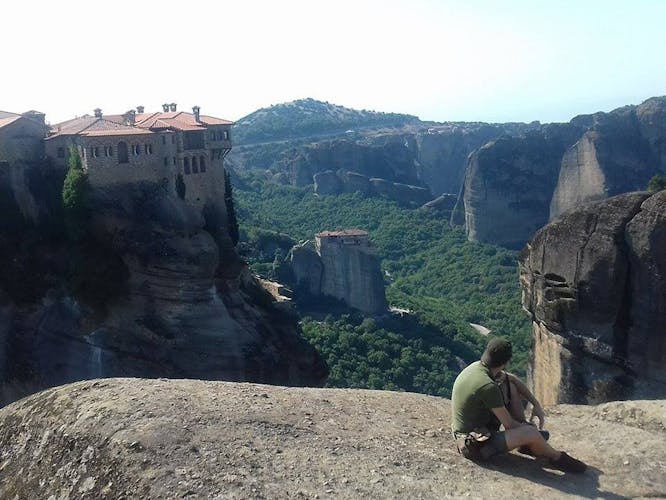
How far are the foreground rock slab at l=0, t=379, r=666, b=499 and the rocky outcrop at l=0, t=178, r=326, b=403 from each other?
2309 centimetres

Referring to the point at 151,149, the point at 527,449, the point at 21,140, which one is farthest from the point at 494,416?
the point at 21,140

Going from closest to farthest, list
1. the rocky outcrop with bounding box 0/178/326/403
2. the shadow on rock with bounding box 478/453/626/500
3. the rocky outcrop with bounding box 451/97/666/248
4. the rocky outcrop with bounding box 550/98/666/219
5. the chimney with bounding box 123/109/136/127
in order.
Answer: the shadow on rock with bounding box 478/453/626/500 → the rocky outcrop with bounding box 0/178/326/403 → the chimney with bounding box 123/109/136/127 → the rocky outcrop with bounding box 550/98/666/219 → the rocky outcrop with bounding box 451/97/666/248

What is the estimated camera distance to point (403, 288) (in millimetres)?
79375

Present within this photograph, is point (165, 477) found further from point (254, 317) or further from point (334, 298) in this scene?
point (334, 298)

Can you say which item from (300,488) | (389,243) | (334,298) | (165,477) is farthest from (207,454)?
(389,243)

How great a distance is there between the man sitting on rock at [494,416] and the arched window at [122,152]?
2871 cm

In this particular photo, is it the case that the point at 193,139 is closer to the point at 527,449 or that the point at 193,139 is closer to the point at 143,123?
the point at 143,123

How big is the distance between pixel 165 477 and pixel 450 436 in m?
3.38

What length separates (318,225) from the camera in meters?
98.8

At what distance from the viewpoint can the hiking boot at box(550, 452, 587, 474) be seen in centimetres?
755

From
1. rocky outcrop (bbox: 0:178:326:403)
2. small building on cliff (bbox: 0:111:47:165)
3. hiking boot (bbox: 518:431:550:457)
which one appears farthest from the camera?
small building on cliff (bbox: 0:111:47:165)

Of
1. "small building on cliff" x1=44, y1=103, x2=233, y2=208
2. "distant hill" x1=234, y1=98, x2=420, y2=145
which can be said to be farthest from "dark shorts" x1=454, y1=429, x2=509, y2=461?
"distant hill" x1=234, y1=98, x2=420, y2=145

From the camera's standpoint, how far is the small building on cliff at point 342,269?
6203 cm

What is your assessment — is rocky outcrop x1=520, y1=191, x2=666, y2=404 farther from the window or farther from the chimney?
the chimney
